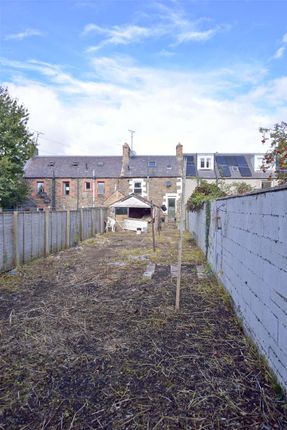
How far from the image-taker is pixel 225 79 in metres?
9.85

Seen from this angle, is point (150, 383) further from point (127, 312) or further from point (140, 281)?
point (140, 281)

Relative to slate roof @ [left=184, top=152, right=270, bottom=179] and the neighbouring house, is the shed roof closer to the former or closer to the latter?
the neighbouring house

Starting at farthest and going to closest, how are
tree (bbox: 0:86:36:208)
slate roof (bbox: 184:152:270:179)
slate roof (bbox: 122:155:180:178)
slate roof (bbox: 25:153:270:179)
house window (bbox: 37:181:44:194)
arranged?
1. house window (bbox: 37:181:44:194)
2. slate roof (bbox: 122:155:180:178)
3. slate roof (bbox: 25:153:270:179)
4. slate roof (bbox: 184:152:270:179)
5. tree (bbox: 0:86:36:208)

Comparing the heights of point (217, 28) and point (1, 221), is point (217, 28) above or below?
above

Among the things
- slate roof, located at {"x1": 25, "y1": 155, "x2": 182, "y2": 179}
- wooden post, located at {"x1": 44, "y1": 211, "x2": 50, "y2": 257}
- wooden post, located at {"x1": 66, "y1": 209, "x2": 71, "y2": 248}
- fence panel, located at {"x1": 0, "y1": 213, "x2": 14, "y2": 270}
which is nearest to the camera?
fence panel, located at {"x1": 0, "y1": 213, "x2": 14, "y2": 270}

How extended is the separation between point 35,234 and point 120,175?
20.5 m

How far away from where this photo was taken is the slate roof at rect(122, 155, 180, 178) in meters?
28.7

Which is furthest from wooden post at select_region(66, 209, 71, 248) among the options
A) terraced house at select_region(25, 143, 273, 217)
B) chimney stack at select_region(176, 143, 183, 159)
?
chimney stack at select_region(176, 143, 183, 159)

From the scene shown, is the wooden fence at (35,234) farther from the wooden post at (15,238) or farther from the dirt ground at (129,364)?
the dirt ground at (129,364)

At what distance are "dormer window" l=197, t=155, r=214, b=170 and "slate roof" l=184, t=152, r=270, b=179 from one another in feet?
0.74

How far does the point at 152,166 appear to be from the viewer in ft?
96.5

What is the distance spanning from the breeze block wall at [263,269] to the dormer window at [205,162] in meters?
23.6

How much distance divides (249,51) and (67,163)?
25.1 meters

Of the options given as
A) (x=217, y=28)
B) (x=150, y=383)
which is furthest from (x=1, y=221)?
(x=217, y=28)
